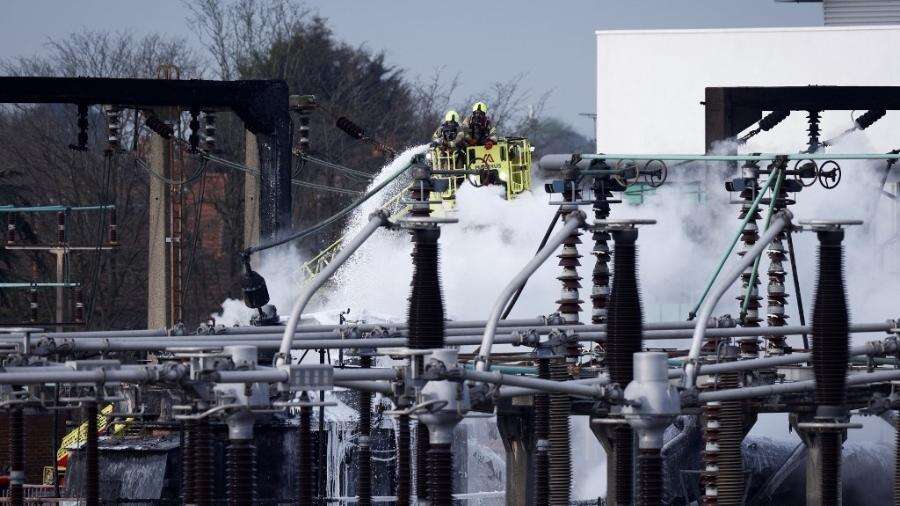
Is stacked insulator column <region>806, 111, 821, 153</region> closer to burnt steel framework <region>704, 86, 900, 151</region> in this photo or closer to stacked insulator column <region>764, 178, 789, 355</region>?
burnt steel framework <region>704, 86, 900, 151</region>

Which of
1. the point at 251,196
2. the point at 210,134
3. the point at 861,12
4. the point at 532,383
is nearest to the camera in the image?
the point at 532,383

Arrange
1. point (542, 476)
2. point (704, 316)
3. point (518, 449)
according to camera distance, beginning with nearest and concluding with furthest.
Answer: point (704, 316)
point (542, 476)
point (518, 449)

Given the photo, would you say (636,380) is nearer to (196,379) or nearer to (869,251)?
(196,379)

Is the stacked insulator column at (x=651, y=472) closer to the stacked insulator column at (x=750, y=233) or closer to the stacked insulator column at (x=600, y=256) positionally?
the stacked insulator column at (x=600, y=256)

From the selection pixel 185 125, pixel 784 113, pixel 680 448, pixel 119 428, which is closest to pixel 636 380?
pixel 680 448

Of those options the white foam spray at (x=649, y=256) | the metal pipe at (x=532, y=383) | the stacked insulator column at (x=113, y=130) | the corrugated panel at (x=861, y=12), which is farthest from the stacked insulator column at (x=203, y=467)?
the corrugated panel at (x=861, y=12)

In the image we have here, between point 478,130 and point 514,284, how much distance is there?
732 inches

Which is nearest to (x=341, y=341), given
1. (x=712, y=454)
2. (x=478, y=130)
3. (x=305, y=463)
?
(x=305, y=463)

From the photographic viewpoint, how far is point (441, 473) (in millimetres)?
17641

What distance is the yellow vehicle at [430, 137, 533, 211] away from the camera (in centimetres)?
3741

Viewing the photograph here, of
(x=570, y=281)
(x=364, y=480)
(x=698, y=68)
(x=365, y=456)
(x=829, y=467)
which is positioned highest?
(x=698, y=68)

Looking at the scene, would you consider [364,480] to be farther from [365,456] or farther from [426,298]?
[426,298]

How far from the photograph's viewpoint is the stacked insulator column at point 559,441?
23.5 metres

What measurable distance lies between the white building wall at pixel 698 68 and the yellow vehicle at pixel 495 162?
14863mm
